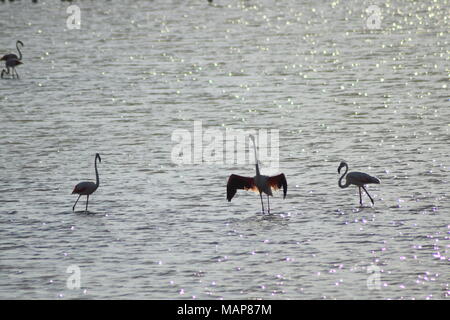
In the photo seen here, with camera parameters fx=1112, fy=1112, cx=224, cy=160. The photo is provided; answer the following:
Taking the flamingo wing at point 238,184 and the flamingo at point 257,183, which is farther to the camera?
the flamingo wing at point 238,184

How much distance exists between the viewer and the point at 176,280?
18312mm

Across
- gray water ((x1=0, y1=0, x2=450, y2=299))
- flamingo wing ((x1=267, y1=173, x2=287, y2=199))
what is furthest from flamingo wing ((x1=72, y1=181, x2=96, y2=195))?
flamingo wing ((x1=267, y1=173, x2=287, y2=199))

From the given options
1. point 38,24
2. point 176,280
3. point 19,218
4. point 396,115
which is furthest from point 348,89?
point 38,24

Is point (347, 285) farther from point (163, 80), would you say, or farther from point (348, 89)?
point (163, 80)

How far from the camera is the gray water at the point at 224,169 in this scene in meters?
18.6

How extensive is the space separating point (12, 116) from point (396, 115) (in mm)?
11993

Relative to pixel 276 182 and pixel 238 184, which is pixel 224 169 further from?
pixel 276 182

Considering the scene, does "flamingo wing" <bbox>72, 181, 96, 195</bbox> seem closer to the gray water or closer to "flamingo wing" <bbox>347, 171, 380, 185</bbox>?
the gray water

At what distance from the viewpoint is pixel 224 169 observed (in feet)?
87.8

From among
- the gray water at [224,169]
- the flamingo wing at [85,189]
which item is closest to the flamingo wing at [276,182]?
the gray water at [224,169]

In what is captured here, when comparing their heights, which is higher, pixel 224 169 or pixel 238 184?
pixel 224 169

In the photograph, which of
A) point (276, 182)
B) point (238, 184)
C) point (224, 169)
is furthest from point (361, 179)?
point (224, 169)

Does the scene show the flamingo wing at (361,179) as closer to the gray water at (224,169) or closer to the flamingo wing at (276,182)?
the gray water at (224,169)

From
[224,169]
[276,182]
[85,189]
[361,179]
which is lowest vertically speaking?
[85,189]
